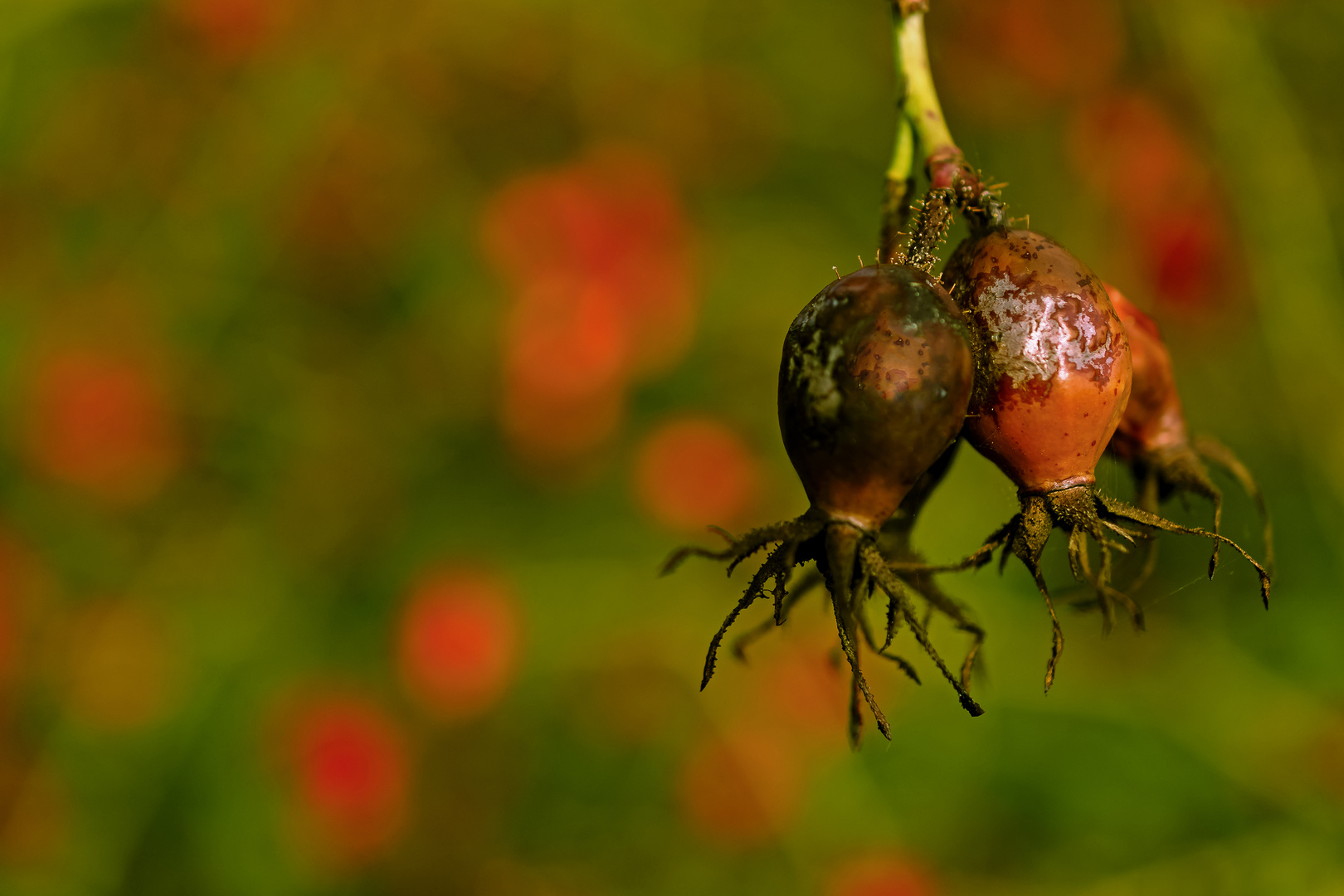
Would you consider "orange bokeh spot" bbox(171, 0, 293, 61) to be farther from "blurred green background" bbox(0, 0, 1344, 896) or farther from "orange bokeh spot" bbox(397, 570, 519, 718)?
"orange bokeh spot" bbox(397, 570, 519, 718)

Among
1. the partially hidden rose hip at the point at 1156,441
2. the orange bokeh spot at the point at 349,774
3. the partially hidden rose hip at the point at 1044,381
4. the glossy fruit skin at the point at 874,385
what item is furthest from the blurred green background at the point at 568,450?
the glossy fruit skin at the point at 874,385

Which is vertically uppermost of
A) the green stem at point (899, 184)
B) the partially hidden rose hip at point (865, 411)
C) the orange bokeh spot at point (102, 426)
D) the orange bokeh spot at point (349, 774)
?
the green stem at point (899, 184)

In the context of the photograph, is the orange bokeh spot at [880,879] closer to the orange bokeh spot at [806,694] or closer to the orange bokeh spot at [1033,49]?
the orange bokeh spot at [806,694]

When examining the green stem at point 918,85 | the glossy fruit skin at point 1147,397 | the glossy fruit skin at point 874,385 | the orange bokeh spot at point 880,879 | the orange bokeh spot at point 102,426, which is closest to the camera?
the glossy fruit skin at point 874,385

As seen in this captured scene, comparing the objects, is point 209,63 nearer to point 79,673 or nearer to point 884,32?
point 79,673

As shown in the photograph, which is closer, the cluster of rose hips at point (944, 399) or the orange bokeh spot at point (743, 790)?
the cluster of rose hips at point (944, 399)

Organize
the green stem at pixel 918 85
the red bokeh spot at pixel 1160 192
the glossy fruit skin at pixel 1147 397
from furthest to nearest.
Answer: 1. the red bokeh spot at pixel 1160 192
2. the glossy fruit skin at pixel 1147 397
3. the green stem at pixel 918 85
